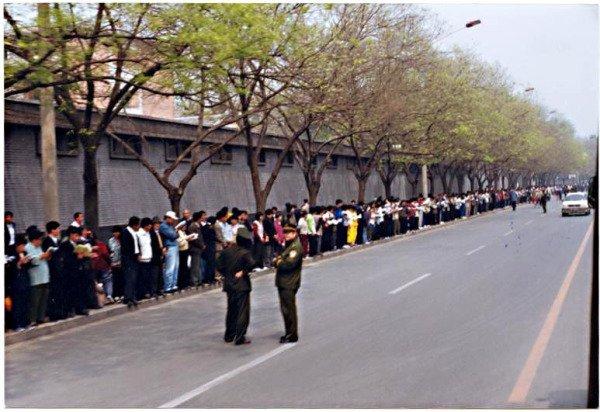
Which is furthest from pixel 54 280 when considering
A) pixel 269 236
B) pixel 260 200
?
pixel 260 200

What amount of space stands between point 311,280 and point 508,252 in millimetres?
7189

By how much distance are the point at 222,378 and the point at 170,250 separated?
27.6 ft

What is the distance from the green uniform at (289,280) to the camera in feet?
38.5

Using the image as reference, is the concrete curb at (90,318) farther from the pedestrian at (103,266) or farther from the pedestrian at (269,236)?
the pedestrian at (269,236)

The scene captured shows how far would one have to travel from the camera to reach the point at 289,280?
12023 mm

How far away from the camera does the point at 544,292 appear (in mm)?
15805

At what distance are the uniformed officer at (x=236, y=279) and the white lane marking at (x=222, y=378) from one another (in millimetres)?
864

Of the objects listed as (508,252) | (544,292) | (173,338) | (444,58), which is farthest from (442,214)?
(173,338)

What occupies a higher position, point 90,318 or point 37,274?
point 37,274

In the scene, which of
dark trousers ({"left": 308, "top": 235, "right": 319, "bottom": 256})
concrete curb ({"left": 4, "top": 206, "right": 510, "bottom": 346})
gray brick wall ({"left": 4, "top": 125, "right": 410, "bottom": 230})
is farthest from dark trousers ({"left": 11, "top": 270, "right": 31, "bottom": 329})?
dark trousers ({"left": 308, "top": 235, "right": 319, "bottom": 256})

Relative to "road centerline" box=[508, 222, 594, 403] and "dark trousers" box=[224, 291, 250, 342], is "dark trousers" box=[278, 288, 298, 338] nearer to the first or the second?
"dark trousers" box=[224, 291, 250, 342]

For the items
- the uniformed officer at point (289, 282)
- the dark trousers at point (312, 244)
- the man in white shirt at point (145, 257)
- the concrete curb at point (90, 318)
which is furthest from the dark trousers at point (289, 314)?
the dark trousers at point (312, 244)

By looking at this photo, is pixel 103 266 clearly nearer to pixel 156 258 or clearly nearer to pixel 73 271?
pixel 73 271

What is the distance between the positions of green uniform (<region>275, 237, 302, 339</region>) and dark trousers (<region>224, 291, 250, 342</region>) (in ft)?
1.51
